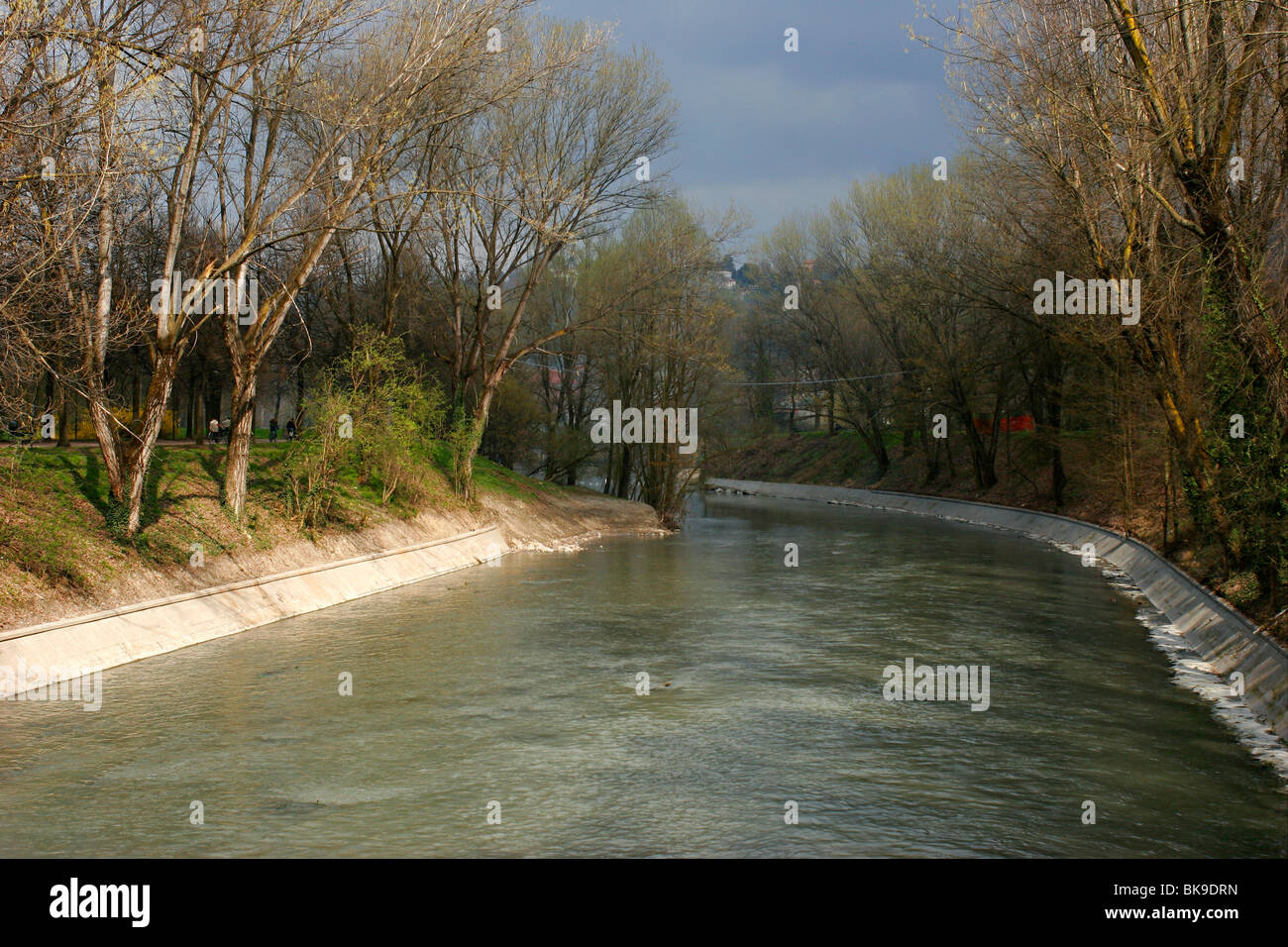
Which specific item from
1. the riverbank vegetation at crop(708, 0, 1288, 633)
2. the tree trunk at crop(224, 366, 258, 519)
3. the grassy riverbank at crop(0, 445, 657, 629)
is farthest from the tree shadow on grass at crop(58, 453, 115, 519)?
the riverbank vegetation at crop(708, 0, 1288, 633)

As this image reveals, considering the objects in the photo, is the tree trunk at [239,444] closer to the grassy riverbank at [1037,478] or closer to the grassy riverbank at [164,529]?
the grassy riverbank at [164,529]

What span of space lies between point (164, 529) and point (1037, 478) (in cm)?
3540

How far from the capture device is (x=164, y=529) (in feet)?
52.2

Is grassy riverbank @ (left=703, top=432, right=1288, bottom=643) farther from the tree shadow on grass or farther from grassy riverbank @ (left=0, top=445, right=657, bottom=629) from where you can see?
the tree shadow on grass

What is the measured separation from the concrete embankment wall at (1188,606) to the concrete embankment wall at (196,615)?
12.5m

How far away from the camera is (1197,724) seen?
10133mm

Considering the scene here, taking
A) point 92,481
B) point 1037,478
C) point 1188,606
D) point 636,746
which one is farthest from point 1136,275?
point 1037,478

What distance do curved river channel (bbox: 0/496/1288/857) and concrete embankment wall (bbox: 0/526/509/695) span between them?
390mm

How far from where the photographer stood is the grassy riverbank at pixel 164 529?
12.8 meters
